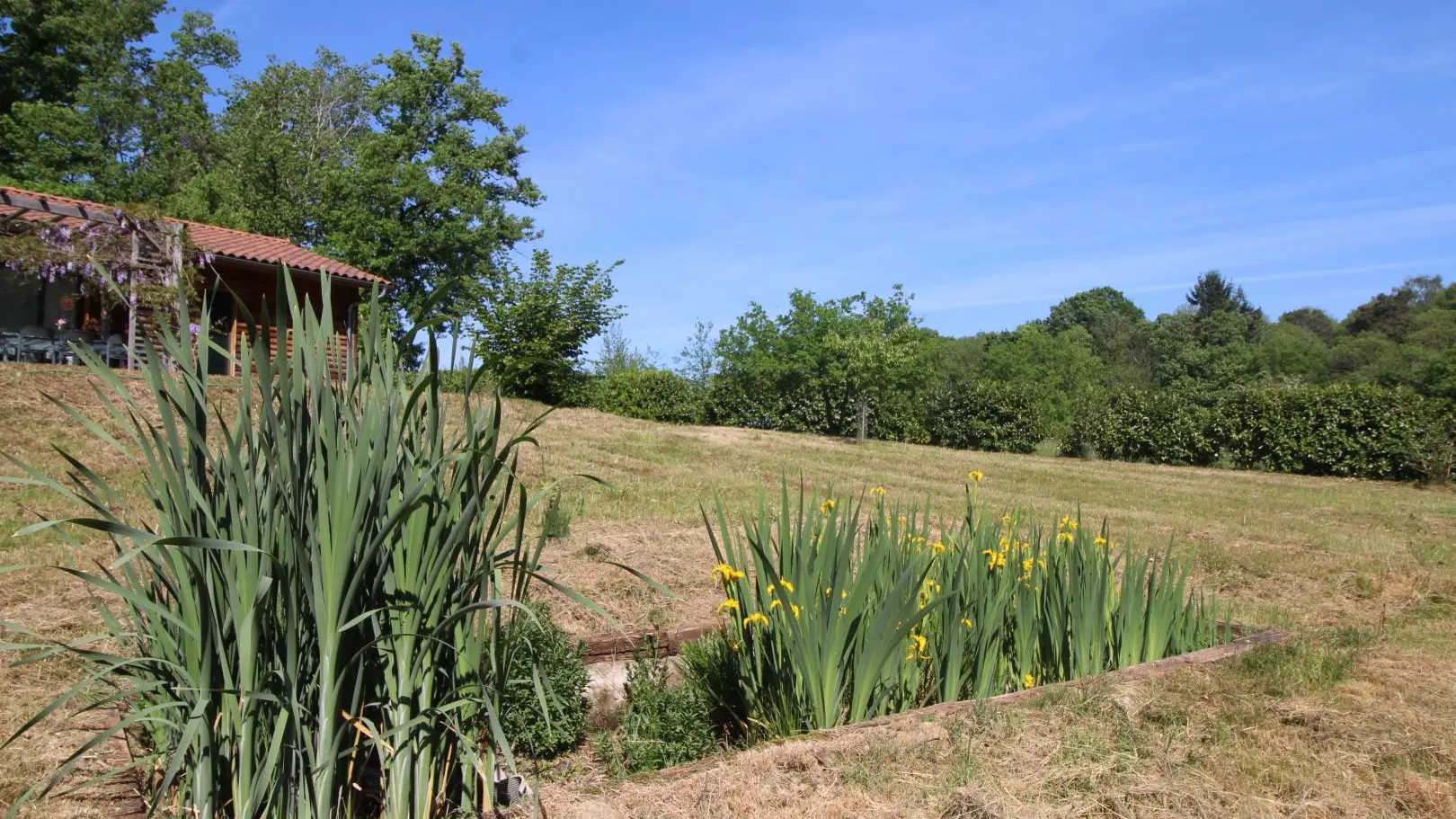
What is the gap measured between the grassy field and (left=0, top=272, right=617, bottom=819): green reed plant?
71 cm

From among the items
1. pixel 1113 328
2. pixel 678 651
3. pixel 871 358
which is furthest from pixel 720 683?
pixel 1113 328

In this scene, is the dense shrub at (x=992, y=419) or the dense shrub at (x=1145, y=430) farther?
the dense shrub at (x=992, y=419)

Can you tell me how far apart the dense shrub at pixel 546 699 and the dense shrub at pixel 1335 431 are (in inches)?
714

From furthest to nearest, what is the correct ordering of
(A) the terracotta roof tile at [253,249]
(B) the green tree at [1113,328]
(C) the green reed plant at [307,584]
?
(B) the green tree at [1113,328] < (A) the terracotta roof tile at [253,249] < (C) the green reed plant at [307,584]

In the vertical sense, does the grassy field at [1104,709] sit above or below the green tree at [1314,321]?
below

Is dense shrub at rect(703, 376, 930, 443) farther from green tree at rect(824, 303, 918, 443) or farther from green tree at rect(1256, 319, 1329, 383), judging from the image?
green tree at rect(1256, 319, 1329, 383)

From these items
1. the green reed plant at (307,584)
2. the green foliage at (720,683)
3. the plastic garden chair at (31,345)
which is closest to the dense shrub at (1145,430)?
the green foliage at (720,683)

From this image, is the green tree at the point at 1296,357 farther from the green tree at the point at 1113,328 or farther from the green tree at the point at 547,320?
the green tree at the point at 547,320

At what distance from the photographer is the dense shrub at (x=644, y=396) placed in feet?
70.0

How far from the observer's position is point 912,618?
3129 mm

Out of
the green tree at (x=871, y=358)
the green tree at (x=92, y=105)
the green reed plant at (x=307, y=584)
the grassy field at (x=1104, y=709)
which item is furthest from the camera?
the green tree at (x=92, y=105)

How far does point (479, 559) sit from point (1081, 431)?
20137mm

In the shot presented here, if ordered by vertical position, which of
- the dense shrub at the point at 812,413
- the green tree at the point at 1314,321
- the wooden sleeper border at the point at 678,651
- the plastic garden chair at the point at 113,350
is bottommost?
the wooden sleeper border at the point at 678,651

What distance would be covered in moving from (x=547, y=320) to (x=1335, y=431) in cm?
1572
